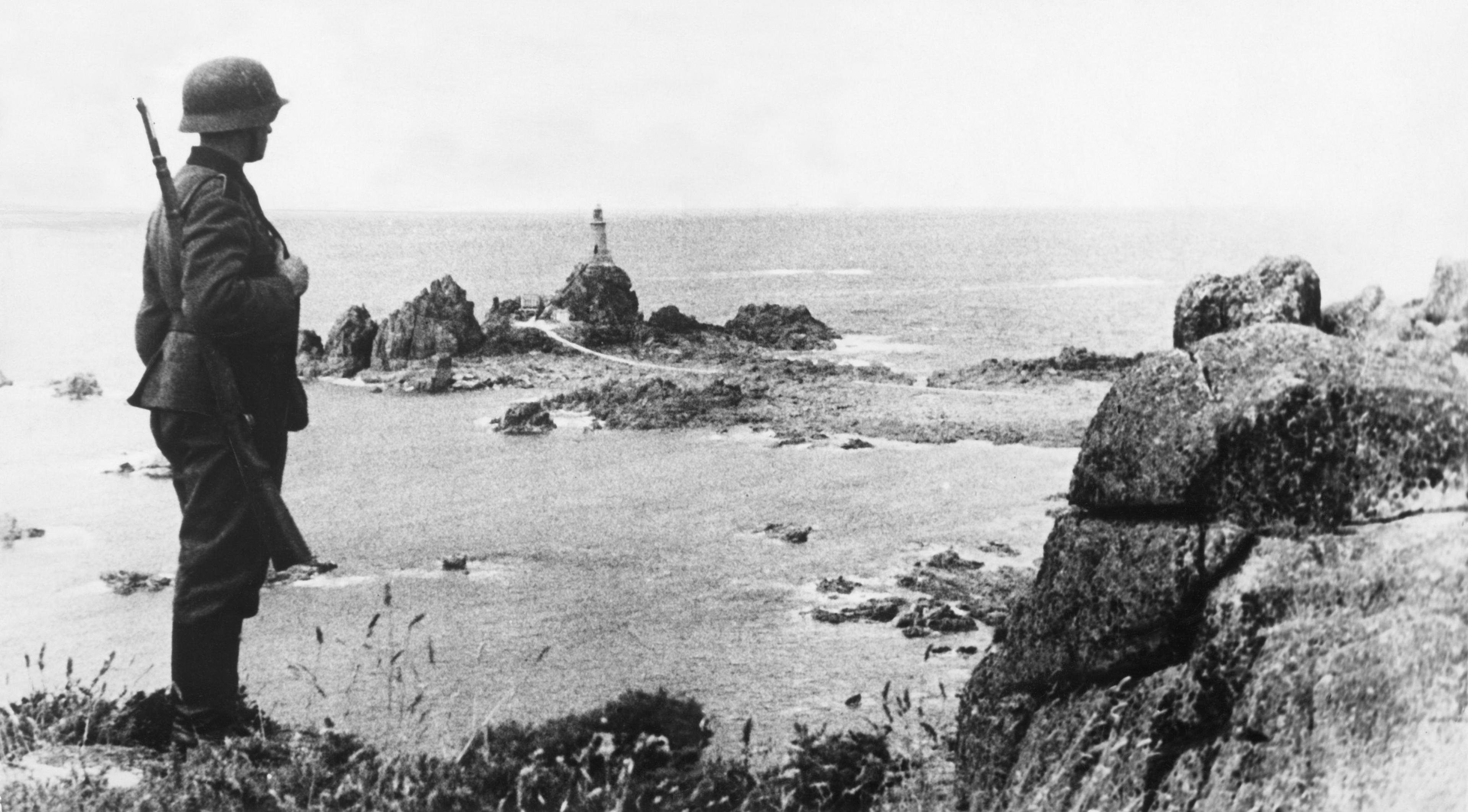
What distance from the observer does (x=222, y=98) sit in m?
5.61

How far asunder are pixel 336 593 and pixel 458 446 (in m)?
5.99

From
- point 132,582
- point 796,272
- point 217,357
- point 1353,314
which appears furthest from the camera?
point 796,272

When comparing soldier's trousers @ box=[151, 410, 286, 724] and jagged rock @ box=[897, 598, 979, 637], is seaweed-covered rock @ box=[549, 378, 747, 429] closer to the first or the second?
jagged rock @ box=[897, 598, 979, 637]

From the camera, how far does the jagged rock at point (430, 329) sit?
22.2 metres

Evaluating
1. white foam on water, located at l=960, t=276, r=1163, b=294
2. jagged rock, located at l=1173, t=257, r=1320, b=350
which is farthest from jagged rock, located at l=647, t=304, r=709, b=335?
jagged rock, located at l=1173, t=257, r=1320, b=350

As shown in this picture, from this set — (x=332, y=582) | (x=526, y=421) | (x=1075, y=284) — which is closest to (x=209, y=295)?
(x=332, y=582)

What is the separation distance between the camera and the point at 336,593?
882cm

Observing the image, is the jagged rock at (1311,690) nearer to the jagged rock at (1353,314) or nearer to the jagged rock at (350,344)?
the jagged rock at (1353,314)

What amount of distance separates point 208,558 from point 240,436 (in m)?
0.64

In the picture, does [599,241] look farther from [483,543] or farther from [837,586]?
[837,586]

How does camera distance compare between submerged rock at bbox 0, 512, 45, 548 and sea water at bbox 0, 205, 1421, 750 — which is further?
submerged rock at bbox 0, 512, 45, 548

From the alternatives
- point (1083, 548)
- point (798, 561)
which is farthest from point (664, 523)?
point (1083, 548)

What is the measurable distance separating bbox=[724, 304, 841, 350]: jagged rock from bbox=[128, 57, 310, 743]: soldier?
1903 cm

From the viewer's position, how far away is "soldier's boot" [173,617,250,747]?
589 cm
